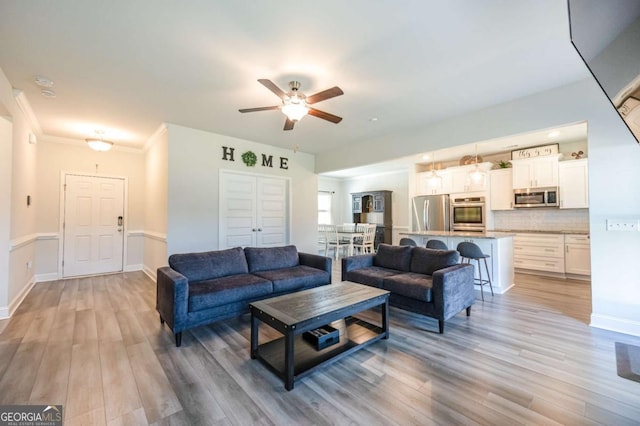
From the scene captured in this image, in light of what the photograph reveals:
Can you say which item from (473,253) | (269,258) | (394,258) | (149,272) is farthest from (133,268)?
(473,253)

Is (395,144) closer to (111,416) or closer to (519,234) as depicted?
(519,234)

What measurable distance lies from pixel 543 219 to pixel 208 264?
6.75 metres

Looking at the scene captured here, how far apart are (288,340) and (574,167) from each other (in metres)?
6.35

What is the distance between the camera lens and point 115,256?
5.73m

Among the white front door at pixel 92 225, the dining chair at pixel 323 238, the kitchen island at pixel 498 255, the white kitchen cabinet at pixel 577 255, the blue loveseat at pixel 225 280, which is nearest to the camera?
the blue loveseat at pixel 225 280

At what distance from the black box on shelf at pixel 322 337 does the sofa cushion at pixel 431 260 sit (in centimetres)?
160

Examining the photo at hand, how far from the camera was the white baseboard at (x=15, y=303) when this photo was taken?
3.14 metres

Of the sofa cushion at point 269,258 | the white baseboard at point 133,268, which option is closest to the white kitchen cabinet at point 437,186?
the sofa cushion at point 269,258

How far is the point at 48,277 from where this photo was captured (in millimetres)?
5062

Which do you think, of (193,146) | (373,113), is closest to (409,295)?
(373,113)

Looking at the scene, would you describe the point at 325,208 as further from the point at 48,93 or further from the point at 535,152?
the point at 48,93

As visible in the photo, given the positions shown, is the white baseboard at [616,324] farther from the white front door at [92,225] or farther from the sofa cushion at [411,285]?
the white front door at [92,225]

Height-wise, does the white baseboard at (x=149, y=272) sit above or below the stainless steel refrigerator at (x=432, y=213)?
below

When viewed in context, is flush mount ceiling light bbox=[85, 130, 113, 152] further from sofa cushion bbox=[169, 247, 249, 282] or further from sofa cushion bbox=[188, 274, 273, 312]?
sofa cushion bbox=[188, 274, 273, 312]
